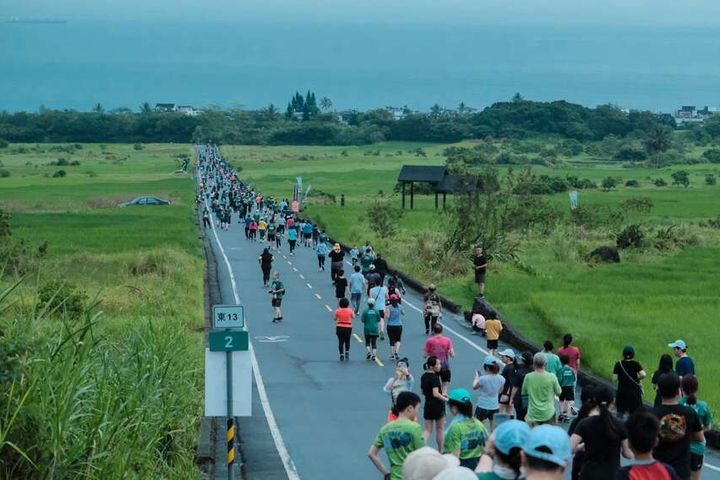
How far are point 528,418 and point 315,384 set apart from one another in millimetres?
7575

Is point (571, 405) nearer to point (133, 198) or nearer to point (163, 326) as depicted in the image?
point (163, 326)

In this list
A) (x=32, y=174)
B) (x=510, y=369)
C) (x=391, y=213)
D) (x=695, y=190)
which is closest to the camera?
(x=510, y=369)

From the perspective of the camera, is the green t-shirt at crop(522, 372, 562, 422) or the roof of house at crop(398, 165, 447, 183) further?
the roof of house at crop(398, 165, 447, 183)

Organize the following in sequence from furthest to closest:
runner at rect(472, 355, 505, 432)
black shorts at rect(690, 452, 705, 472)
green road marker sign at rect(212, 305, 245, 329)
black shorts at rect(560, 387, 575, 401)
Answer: black shorts at rect(560, 387, 575, 401) → runner at rect(472, 355, 505, 432) → green road marker sign at rect(212, 305, 245, 329) → black shorts at rect(690, 452, 705, 472)

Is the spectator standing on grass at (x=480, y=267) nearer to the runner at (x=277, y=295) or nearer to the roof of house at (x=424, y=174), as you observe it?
the runner at (x=277, y=295)

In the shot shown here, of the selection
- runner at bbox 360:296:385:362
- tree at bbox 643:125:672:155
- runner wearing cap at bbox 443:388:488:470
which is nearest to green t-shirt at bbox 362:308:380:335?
runner at bbox 360:296:385:362

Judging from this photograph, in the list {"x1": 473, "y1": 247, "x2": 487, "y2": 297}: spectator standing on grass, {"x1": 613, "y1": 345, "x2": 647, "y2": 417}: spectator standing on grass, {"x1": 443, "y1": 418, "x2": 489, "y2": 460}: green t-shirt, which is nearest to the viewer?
{"x1": 443, "y1": 418, "x2": 489, "y2": 460}: green t-shirt

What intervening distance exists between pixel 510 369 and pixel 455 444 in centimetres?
518

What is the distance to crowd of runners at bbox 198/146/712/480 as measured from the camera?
7387mm

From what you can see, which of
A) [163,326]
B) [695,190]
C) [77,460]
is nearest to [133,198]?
[695,190]

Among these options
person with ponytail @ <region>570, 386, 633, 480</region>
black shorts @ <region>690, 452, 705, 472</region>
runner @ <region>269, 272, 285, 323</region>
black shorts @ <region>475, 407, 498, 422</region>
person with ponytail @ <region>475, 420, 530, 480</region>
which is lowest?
runner @ <region>269, 272, 285, 323</region>

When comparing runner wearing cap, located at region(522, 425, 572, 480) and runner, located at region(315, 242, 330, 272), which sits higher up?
runner wearing cap, located at region(522, 425, 572, 480)

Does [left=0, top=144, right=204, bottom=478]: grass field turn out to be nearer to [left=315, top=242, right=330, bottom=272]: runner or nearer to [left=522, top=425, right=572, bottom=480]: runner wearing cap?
[left=315, top=242, right=330, bottom=272]: runner

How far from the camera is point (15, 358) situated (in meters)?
11.4
